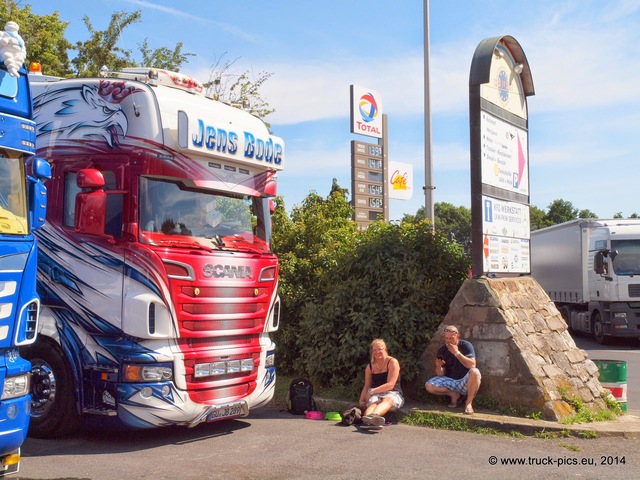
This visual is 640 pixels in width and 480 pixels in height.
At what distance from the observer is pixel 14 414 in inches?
218

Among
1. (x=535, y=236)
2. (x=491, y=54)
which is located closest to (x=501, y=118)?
(x=491, y=54)

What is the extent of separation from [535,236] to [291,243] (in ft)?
55.6

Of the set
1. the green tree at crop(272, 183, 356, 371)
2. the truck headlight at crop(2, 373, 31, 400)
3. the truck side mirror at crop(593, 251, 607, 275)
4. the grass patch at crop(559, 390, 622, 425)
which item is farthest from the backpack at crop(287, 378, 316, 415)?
the truck side mirror at crop(593, 251, 607, 275)

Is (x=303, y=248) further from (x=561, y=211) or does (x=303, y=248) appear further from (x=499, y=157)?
(x=561, y=211)

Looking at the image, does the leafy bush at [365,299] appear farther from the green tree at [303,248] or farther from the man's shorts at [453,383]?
the man's shorts at [453,383]

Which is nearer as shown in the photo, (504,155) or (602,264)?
(504,155)

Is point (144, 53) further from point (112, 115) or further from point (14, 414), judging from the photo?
point (14, 414)

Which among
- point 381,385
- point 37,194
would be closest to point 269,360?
point 381,385

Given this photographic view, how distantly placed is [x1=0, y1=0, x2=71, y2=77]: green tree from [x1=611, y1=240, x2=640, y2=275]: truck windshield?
49.2 feet

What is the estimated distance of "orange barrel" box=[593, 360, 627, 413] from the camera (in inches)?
388

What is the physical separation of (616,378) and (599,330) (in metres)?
11.7

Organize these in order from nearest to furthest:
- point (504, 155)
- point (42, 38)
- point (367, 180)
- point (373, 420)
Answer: point (373, 420) → point (504, 155) → point (42, 38) → point (367, 180)

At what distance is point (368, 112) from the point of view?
79.9 feet

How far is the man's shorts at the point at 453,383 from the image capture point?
31.0 ft
